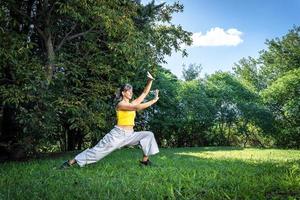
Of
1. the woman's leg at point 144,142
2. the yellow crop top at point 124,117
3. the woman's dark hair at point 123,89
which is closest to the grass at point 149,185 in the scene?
the woman's leg at point 144,142

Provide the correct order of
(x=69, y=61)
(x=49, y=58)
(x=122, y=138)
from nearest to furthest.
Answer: (x=122, y=138) → (x=49, y=58) → (x=69, y=61)

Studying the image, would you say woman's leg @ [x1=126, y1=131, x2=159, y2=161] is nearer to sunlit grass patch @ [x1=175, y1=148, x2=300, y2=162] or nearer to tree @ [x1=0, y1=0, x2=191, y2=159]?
tree @ [x1=0, y1=0, x2=191, y2=159]

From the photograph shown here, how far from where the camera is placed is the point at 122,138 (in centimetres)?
877

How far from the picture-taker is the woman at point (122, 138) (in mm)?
8531

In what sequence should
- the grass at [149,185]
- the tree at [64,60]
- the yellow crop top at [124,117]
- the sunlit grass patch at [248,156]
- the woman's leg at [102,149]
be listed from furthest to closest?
the sunlit grass patch at [248,156] < the tree at [64,60] < the yellow crop top at [124,117] < the woman's leg at [102,149] < the grass at [149,185]

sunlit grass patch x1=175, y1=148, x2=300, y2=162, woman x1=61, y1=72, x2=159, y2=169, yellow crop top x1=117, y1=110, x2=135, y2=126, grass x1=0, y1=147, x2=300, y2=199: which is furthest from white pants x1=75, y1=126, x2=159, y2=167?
sunlit grass patch x1=175, y1=148, x2=300, y2=162

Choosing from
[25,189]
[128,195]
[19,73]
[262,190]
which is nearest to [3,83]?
[19,73]

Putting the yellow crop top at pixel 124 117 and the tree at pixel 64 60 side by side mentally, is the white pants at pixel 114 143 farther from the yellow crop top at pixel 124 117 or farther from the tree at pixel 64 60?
the tree at pixel 64 60

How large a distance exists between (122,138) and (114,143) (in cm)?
20

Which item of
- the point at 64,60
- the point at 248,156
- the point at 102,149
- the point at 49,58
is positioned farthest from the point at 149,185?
the point at 248,156

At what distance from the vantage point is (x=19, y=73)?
36.6ft

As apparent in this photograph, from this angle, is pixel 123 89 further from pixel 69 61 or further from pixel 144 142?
pixel 69 61

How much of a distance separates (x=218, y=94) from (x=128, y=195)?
25.4m

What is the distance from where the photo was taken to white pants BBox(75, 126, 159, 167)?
852 centimetres
